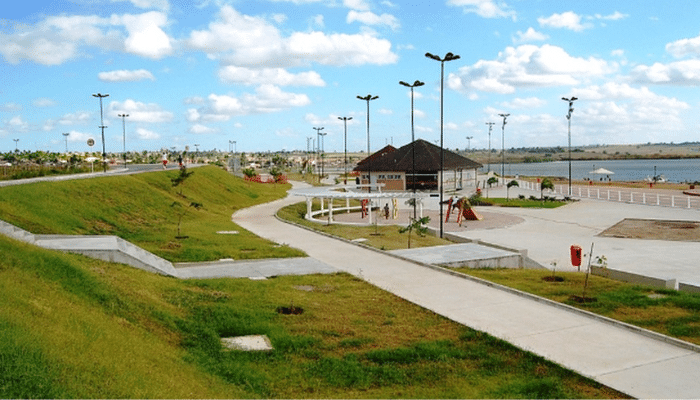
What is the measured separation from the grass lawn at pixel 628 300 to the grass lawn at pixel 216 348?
387 cm

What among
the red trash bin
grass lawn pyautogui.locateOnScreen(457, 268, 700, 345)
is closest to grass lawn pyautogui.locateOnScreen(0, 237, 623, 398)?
grass lawn pyautogui.locateOnScreen(457, 268, 700, 345)

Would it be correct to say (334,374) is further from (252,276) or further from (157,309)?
(252,276)

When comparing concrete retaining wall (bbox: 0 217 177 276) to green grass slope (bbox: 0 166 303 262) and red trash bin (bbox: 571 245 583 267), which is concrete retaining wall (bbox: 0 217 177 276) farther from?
red trash bin (bbox: 571 245 583 267)

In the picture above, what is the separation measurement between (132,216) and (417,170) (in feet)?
126

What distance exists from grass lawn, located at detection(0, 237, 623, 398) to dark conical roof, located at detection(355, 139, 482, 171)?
49683 millimetres

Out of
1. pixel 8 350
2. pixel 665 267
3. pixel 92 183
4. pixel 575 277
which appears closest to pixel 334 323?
pixel 8 350

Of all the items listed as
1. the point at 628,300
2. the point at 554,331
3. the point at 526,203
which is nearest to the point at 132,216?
the point at 554,331

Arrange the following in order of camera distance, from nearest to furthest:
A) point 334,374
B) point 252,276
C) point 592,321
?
1. point 334,374
2. point 592,321
3. point 252,276

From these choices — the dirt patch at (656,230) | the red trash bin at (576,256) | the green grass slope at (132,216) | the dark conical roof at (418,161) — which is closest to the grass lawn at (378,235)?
the green grass slope at (132,216)

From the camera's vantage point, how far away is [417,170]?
6288 cm

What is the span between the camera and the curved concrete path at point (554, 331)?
9516 millimetres

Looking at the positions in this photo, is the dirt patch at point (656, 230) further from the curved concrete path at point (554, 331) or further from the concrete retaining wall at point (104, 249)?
the concrete retaining wall at point (104, 249)

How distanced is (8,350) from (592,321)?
436 inches

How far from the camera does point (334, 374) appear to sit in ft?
31.5
